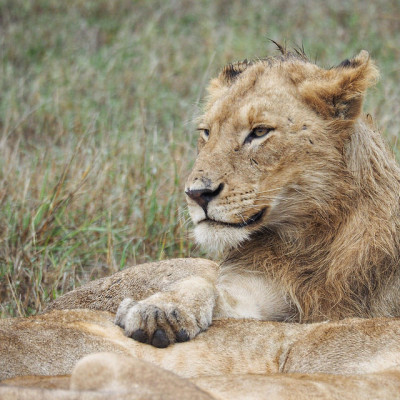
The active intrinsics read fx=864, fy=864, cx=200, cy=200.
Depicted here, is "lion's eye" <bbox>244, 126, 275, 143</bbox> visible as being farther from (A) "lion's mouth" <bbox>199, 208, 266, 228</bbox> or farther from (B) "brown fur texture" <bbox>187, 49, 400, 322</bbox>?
(A) "lion's mouth" <bbox>199, 208, 266, 228</bbox>

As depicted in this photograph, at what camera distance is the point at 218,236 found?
3.81m

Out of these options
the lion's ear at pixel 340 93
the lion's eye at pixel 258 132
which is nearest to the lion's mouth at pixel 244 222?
the lion's eye at pixel 258 132

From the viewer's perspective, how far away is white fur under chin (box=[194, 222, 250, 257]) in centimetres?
380

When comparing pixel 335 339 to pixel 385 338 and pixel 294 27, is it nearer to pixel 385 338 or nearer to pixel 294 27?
pixel 385 338

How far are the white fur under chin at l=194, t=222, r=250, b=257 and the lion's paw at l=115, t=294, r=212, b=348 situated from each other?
1.77ft

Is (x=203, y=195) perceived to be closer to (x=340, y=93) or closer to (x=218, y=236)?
(x=218, y=236)

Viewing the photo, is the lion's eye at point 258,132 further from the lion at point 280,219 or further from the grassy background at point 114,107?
the grassy background at point 114,107

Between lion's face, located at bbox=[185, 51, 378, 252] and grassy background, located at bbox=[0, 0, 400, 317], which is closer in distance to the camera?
lion's face, located at bbox=[185, 51, 378, 252]

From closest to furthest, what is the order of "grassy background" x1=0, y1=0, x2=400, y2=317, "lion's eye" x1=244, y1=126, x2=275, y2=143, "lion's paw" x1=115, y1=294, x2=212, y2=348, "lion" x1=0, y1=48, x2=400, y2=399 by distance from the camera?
"lion's paw" x1=115, y1=294, x2=212, y2=348 < "lion" x1=0, y1=48, x2=400, y2=399 < "lion's eye" x1=244, y1=126, x2=275, y2=143 < "grassy background" x1=0, y1=0, x2=400, y2=317

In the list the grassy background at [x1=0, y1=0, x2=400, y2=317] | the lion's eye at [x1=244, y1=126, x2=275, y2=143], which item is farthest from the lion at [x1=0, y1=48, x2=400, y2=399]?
the grassy background at [x1=0, y1=0, x2=400, y2=317]

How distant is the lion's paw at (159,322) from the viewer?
3.00m

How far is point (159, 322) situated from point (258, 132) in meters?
1.24

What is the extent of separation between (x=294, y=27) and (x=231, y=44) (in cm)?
138

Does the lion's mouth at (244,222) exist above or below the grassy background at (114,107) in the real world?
above
